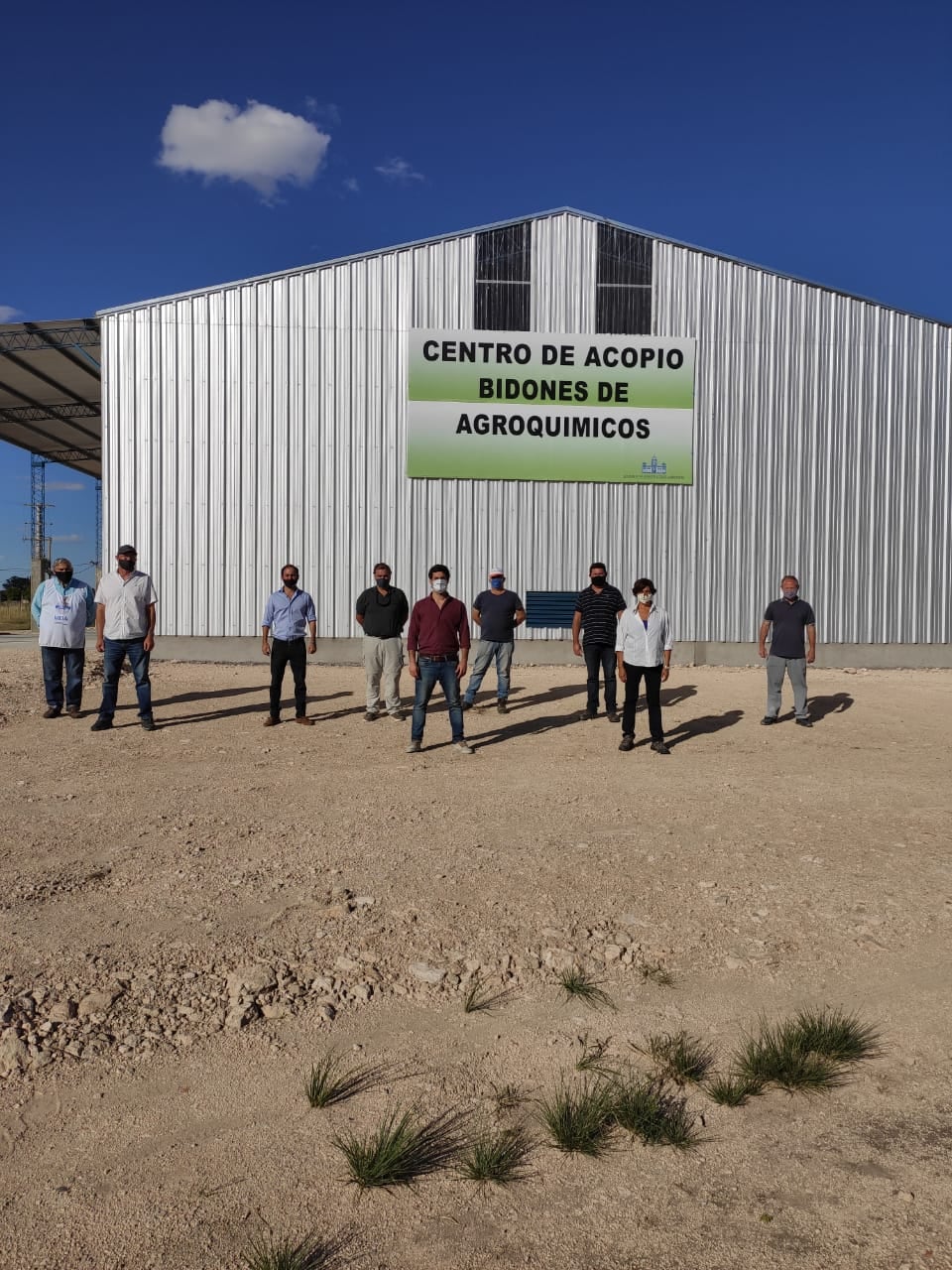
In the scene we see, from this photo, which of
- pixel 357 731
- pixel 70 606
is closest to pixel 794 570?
pixel 357 731

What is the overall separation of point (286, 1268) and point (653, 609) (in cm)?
750

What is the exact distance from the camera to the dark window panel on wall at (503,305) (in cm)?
1692

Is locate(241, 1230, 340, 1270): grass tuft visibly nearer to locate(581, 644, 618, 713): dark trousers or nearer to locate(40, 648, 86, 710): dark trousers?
locate(581, 644, 618, 713): dark trousers

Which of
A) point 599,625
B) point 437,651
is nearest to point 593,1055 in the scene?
point 437,651

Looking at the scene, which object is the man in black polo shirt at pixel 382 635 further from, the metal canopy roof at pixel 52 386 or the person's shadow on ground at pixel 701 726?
the metal canopy roof at pixel 52 386

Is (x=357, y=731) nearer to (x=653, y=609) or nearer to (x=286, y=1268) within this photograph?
(x=653, y=609)

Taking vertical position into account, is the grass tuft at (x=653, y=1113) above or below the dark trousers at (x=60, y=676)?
below

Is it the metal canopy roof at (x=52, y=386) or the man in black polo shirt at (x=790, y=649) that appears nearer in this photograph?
the man in black polo shirt at (x=790, y=649)

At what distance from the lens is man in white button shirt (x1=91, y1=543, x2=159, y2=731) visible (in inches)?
399

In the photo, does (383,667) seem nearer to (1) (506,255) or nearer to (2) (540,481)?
(2) (540,481)

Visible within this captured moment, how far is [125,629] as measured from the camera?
10156 mm

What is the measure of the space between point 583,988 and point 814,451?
15791 millimetres

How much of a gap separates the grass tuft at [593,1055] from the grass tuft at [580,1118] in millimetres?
143

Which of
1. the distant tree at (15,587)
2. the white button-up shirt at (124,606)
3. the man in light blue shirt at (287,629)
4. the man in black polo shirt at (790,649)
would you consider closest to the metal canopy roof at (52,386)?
the white button-up shirt at (124,606)
